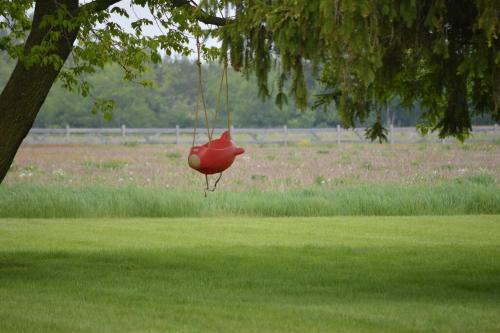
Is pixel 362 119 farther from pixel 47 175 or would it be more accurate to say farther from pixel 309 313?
pixel 47 175

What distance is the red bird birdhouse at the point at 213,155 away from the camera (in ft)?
30.6

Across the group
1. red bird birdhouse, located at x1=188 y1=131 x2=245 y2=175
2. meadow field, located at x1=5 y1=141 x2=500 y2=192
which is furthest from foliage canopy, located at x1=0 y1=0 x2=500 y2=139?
meadow field, located at x1=5 y1=141 x2=500 y2=192

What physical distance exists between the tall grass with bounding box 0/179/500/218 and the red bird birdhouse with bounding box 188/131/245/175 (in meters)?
8.95

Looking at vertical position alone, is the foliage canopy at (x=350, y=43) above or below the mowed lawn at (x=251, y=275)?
above

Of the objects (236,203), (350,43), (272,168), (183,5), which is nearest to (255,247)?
(183,5)

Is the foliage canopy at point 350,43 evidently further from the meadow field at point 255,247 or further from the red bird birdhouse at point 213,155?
the meadow field at point 255,247

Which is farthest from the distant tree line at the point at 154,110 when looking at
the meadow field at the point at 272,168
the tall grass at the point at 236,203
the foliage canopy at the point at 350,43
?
the foliage canopy at the point at 350,43

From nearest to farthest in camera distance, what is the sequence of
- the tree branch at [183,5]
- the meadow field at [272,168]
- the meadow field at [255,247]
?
the meadow field at [255,247] → the tree branch at [183,5] → the meadow field at [272,168]

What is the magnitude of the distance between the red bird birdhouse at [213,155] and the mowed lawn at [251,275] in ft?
3.83

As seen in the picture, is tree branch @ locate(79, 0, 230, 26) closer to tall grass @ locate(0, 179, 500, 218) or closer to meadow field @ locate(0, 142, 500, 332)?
meadow field @ locate(0, 142, 500, 332)

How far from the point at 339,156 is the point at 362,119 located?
2069cm

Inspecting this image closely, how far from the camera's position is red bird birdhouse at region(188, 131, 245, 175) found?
30.6 ft

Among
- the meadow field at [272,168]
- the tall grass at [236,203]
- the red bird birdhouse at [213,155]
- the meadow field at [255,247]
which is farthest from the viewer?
the meadow field at [272,168]

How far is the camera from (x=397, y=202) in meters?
18.9
